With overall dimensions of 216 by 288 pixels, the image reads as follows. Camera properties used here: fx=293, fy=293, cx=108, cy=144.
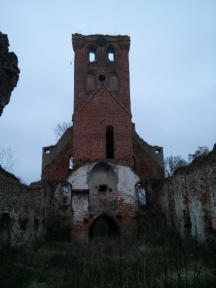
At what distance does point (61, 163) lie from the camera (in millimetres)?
21469

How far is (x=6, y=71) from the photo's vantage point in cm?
584

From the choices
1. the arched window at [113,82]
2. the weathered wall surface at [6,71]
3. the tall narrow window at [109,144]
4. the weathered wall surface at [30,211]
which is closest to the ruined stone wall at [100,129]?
the tall narrow window at [109,144]

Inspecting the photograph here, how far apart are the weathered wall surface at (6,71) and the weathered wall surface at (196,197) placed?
18.6 ft

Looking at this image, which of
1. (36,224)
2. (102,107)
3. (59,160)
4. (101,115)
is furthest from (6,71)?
(59,160)

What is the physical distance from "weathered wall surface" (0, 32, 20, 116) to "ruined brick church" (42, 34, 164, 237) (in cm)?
1029

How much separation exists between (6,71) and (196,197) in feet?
27.1

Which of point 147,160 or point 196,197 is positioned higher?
point 147,160

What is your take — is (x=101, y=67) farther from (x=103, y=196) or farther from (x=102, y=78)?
(x=103, y=196)

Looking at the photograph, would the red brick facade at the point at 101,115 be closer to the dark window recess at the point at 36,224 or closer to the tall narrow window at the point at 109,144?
the tall narrow window at the point at 109,144

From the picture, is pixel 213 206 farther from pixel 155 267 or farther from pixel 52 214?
pixel 52 214

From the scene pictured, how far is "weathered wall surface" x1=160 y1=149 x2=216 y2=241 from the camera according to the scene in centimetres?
991

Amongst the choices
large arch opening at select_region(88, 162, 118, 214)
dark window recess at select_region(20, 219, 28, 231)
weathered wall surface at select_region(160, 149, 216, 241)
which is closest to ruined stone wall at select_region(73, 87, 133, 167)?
large arch opening at select_region(88, 162, 118, 214)

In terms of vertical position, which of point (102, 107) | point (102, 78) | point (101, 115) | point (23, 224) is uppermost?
point (102, 78)

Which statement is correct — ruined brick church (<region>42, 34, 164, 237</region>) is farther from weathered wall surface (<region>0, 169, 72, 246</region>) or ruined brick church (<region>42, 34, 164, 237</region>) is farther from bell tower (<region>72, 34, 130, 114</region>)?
weathered wall surface (<region>0, 169, 72, 246</region>)
